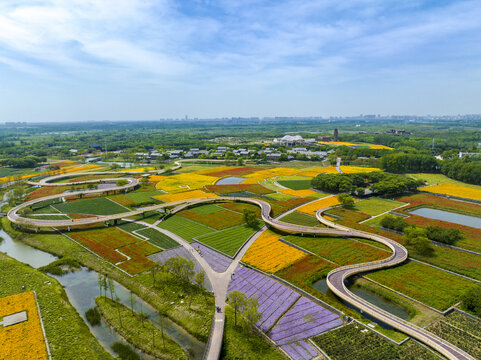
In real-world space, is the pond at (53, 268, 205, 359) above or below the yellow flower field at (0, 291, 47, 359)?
below

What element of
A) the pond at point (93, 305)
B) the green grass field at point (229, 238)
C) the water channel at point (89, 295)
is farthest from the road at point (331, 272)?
the water channel at point (89, 295)

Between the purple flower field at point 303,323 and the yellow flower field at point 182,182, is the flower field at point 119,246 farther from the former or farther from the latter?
the yellow flower field at point 182,182

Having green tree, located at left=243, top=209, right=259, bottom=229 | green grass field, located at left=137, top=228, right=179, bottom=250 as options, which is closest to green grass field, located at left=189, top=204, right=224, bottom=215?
green tree, located at left=243, top=209, right=259, bottom=229

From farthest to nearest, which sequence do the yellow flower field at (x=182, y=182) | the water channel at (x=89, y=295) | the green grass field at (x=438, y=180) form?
the green grass field at (x=438, y=180) < the yellow flower field at (x=182, y=182) < the water channel at (x=89, y=295)

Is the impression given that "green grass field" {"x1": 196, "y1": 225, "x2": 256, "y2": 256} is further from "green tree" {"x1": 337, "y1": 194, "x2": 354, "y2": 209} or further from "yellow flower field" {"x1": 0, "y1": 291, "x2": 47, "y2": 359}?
"green tree" {"x1": 337, "y1": 194, "x2": 354, "y2": 209}

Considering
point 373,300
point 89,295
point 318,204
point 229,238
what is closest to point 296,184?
point 318,204
